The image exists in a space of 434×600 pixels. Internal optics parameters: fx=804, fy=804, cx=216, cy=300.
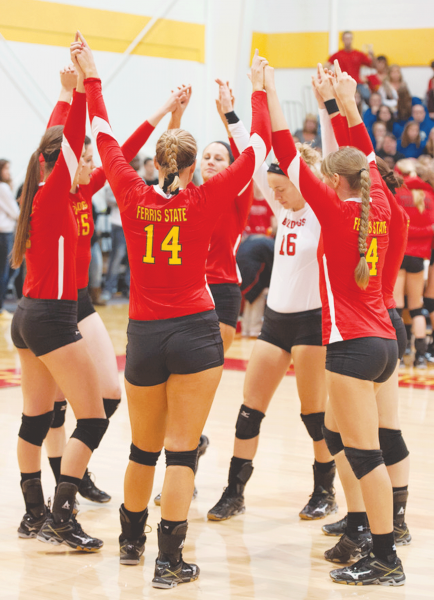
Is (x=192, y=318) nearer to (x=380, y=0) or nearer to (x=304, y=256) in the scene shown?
(x=304, y=256)

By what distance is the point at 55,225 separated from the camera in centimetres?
337

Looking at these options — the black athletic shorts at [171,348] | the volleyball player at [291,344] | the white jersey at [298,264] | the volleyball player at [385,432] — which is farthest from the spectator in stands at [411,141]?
the black athletic shorts at [171,348]

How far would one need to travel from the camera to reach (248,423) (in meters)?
3.92

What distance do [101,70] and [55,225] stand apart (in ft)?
29.8

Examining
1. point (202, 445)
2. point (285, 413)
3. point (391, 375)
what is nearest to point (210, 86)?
point (285, 413)

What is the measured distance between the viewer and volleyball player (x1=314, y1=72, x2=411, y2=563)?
329 cm

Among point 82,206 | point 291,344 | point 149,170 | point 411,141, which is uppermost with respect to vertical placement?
point 411,141

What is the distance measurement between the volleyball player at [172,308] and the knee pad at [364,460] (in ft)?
1.92

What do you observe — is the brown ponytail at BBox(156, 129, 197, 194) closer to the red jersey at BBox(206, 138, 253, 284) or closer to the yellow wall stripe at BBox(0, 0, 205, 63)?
the red jersey at BBox(206, 138, 253, 284)

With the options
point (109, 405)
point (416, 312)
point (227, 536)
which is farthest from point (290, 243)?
point (416, 312)

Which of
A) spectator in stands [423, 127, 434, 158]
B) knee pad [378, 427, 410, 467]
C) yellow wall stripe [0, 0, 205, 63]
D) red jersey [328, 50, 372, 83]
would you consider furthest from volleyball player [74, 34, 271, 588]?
red jersey [328, 50, 372, 83]

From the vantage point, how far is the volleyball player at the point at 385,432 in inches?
130

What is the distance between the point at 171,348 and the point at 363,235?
82 centimetres

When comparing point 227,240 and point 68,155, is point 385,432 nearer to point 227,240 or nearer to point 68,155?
point 227,240
